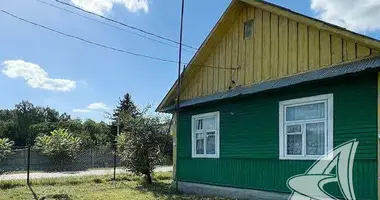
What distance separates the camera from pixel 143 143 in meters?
14.5

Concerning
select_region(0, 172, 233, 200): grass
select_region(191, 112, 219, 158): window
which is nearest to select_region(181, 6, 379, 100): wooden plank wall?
select_region(191, 112, 219, 158): window

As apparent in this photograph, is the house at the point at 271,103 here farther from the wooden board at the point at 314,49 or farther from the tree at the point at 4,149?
the tree at the point at 4,149

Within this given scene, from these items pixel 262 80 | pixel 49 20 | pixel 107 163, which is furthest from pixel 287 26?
pixel 107 163

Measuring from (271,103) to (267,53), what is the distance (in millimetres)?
1246

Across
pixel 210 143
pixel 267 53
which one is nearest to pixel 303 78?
pixel 267 53

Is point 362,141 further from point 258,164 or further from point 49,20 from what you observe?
point 49,20

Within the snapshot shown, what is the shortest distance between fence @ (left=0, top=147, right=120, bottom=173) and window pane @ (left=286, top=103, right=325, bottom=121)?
494 inches

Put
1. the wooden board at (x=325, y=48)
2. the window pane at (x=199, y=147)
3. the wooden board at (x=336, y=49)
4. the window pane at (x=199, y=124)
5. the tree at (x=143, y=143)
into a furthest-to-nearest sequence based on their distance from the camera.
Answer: the tree at (x=143, y=143), the window pane at (x=199, y=124), the window pane at (x=199, y=147), the wooden board at (x=325, y=48), the wooden board at (x=336, y=49)

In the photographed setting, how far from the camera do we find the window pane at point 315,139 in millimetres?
7939

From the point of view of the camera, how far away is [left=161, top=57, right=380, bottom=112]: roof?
271 inches

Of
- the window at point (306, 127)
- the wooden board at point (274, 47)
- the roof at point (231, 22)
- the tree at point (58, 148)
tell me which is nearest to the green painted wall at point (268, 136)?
the window at point (306, 127)

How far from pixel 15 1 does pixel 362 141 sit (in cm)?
847

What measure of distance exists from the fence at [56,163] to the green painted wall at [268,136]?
30.5 ft

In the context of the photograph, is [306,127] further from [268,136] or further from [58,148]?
[58,148]
